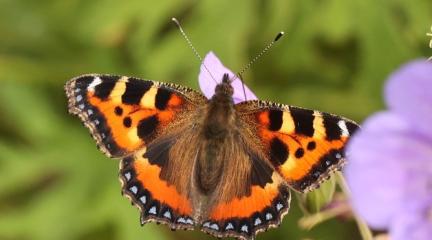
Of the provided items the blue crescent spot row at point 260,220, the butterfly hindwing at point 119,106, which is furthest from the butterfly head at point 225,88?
the blue crescent spot row at point 260,220

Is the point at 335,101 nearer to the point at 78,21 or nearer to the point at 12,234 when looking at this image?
the point at 78,21

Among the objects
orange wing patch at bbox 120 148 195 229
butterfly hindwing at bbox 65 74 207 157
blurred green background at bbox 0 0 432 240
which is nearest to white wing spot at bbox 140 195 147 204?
orange wing patch at bbox 120 148 195 229

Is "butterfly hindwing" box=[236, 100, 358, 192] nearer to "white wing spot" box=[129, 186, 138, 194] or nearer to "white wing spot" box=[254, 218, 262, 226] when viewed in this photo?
"white wing spot" box=[254, 218, 262, 226]

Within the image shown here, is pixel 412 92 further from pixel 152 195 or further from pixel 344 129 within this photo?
pixel 152 195

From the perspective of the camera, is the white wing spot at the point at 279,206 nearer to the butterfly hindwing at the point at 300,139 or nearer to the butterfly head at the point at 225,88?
the butterfly hindwing at the point at 300,139

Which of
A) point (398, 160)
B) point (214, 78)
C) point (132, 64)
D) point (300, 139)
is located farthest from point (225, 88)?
point (132, 64)
